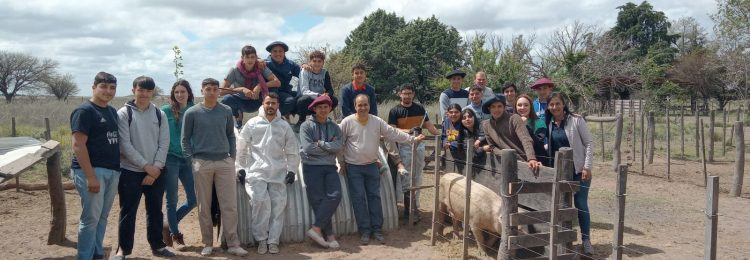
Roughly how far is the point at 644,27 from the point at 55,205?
55.0 m

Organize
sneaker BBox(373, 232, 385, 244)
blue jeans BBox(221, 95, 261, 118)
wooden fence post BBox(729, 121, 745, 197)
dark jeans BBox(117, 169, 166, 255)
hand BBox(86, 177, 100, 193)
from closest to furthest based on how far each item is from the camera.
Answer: hand BBox(86, 177, 100, 193) < dark jeans BBox(117, 169, 166, 255) < sneaker BBox(373, 232, 385, 244) < blue jeans BBox(221, 95, 261, 118) < wooden fence post BBox(729, 121, 745, 197)

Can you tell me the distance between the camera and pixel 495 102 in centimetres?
608

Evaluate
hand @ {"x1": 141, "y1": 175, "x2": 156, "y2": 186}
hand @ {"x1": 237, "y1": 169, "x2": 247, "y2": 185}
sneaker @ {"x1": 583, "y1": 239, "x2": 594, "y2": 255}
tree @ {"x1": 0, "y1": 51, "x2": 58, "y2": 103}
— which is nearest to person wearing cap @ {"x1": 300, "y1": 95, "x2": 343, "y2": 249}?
hand @ {"x1": 237, "y1": 169, "x2": 247, "y2": 185}

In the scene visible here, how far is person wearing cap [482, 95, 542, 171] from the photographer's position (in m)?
5.86

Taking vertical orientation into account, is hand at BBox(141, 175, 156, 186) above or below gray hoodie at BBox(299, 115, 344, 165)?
below

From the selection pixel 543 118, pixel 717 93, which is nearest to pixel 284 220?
pixel 543 118

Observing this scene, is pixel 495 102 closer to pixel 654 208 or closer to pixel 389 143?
pixel 389 143

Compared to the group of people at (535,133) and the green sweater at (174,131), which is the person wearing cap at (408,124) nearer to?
the group of people at (535,133)

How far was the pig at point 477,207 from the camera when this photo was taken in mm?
5906

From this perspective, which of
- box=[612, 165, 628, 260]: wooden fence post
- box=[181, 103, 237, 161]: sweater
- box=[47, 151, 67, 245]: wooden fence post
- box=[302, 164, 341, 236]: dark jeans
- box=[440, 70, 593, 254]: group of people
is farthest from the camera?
box=[47, 151, 67, 245]: wooden fence post

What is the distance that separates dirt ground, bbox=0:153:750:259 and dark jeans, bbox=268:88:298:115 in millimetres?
1945

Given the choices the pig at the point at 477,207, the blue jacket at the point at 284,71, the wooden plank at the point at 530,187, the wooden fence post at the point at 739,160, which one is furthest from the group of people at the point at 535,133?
the wooden fence post at the point at 739,160

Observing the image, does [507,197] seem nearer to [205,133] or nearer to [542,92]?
[542,92]

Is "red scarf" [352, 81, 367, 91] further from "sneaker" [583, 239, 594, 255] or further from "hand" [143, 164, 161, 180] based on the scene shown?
"sneaker" [583, 239, 594, 255]
